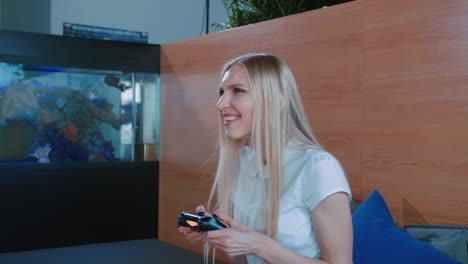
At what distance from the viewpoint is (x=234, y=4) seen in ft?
12.6

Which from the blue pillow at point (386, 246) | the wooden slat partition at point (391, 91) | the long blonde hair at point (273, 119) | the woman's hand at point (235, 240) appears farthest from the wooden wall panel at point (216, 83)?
the woman's hand at point (235, 240)

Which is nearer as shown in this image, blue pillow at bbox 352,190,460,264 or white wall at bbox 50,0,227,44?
blue pillow at bbox 352,190,460,264

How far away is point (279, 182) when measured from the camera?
1.47 metres

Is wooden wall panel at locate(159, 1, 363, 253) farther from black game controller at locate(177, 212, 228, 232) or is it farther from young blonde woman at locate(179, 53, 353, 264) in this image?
black game controller at locate(177, 212, 228, 232)

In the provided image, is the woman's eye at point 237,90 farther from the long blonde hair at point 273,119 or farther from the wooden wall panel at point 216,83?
the wooden wall panel at point 216,83

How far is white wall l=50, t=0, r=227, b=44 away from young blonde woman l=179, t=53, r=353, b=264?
3.92m

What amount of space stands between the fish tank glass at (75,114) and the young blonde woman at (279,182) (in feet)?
8.87

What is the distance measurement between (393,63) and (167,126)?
215 cm

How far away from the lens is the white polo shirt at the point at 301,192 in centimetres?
140

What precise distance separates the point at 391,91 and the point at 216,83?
4.72 ft

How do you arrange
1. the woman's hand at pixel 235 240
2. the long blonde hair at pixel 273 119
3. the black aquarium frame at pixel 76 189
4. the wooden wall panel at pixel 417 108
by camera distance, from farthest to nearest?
the black aquarium frame at pixel 76 189 → the wooden wall panel at pixel 417 108 → the long blonde hair at pixel 273 119 → the woman's hand at pixel 235 240

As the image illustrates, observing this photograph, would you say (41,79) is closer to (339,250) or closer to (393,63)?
(393,63)

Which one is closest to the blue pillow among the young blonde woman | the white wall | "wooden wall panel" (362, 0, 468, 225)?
"wooden wall panel" (362, 0, 468, 225)

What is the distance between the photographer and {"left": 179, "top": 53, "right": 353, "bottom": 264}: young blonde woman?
137 cm
